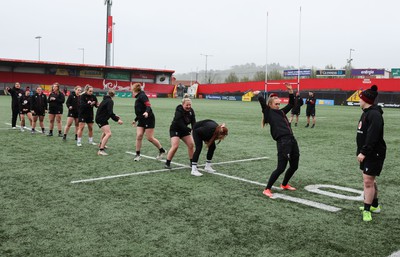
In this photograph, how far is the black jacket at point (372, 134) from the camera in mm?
5109

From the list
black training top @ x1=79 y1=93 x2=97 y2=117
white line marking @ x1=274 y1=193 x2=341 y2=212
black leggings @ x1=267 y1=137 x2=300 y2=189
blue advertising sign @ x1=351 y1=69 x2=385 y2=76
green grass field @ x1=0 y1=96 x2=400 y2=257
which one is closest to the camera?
green grass field @ x1=0 y1=96 x2=400 y2=257

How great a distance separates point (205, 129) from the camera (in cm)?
793

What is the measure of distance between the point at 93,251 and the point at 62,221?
1.13 meters

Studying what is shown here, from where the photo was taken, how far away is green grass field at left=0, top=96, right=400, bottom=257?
4.41m

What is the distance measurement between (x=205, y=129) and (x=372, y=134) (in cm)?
351

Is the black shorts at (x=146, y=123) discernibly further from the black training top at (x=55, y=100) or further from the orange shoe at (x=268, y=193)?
the black training top at (x=55, y=100)

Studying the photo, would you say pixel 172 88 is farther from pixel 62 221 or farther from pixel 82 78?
pixel 62 221

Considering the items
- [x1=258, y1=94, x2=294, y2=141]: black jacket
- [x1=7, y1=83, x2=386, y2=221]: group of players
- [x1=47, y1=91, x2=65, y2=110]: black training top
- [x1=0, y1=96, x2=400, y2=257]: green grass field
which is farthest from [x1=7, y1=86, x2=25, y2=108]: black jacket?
[x1=258, y1=94, x2=294, y2=141]: black jacket

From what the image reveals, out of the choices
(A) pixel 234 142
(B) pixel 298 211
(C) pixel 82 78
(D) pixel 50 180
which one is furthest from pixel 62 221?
(C) pixel 82 78

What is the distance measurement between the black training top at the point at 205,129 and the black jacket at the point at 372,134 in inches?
124

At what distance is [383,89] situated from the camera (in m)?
46.4

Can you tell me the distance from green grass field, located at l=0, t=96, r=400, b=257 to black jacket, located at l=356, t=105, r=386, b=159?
0.96 metres

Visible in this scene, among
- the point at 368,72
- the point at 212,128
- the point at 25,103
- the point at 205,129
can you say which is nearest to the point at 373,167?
the point at 212,128

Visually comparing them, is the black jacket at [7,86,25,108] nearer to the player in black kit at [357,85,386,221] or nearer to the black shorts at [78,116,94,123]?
the black shorts at [78,116,94,123]
